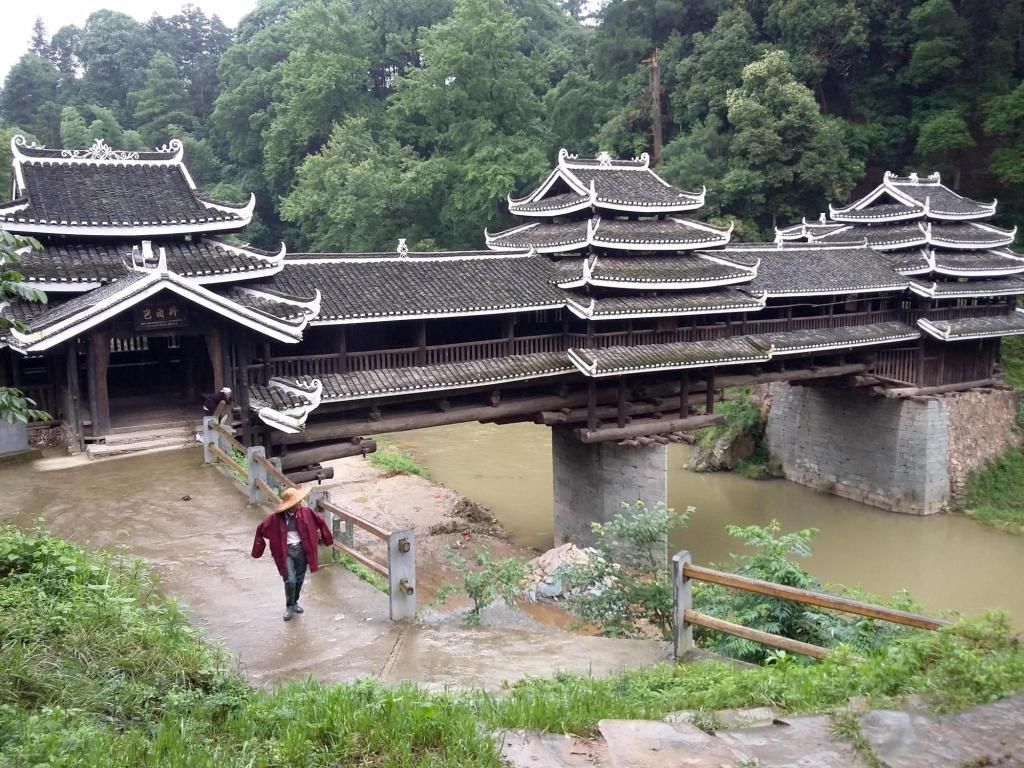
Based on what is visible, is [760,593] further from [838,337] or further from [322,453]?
[838,337]

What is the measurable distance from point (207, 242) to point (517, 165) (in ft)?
93.6

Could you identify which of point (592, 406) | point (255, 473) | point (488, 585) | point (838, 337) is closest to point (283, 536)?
point (488, 585)

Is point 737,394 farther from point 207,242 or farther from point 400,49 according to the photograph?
point 400,49

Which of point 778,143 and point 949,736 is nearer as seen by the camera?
point 949,736

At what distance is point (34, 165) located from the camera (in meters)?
16.5

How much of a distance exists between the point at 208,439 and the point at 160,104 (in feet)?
→ 190

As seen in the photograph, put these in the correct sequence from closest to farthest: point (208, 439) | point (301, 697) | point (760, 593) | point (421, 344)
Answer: point (301, 697) → point (760, 593) → point (208, 439) → point (421, 344)

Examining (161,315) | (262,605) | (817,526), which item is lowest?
(817,526)

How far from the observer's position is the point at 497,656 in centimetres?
815

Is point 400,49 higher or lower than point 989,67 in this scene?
higher

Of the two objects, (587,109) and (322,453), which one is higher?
(587,109)

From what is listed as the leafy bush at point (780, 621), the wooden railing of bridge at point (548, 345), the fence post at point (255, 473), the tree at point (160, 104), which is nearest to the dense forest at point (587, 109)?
the tree at point (160, 104)

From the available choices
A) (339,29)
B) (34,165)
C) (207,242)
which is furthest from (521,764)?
(339,29)

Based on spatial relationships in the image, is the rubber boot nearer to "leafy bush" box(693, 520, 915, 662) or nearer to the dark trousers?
the dark trousers
